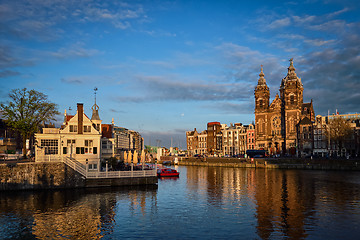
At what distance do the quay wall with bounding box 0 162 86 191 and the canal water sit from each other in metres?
2.25

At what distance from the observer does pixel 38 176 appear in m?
47.7

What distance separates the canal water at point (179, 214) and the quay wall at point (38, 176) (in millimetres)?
2253

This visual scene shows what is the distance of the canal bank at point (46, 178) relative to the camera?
46.3 meters

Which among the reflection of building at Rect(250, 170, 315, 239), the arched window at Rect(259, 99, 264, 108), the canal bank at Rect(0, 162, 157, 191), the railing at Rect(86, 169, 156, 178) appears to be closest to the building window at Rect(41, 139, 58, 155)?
the canal bank at Rect(0, 162, 157, 191)

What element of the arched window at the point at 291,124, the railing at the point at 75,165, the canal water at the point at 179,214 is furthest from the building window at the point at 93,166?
the arched window at the point at 291,124

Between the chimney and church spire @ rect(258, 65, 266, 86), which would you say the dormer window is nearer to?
the chimney

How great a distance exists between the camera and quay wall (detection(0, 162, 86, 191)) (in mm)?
46312

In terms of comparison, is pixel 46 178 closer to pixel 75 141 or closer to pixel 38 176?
pixel 38 176

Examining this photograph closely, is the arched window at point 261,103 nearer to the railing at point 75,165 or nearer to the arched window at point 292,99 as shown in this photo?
the arched window at point 292,99

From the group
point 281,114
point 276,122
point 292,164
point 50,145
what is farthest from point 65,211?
point 281,114

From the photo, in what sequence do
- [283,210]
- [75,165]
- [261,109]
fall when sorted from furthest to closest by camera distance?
[261,109]
[75,165]
[283,210]

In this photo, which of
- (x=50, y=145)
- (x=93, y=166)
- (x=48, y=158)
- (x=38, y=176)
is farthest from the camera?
(x=50, y=145)

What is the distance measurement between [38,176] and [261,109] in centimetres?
12130

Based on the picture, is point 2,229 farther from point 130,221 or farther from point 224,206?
point 224,206
